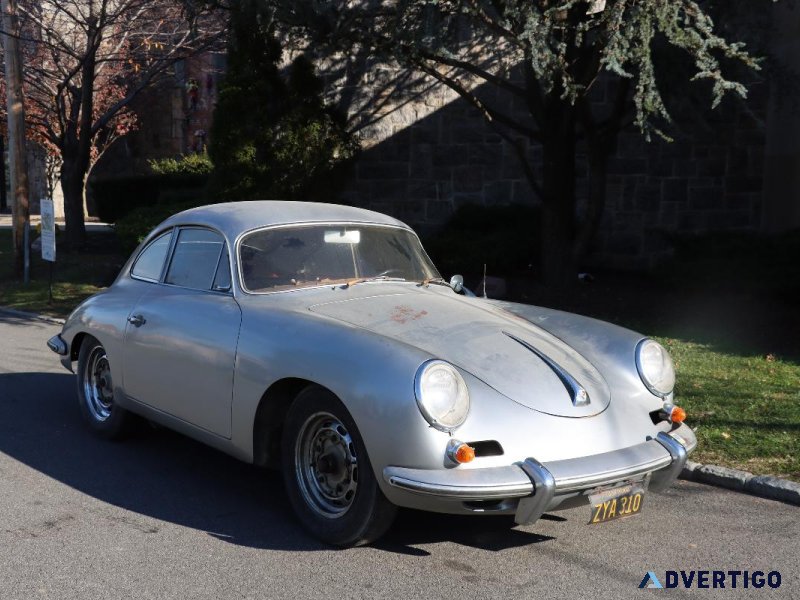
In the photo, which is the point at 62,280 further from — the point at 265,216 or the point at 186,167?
the point at 186,167

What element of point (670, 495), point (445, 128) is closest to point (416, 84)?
point (445, 128)

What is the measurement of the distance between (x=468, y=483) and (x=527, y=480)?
26cm

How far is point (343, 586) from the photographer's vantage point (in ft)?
13.6

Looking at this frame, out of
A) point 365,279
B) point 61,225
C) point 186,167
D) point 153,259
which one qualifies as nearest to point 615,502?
point 365,279

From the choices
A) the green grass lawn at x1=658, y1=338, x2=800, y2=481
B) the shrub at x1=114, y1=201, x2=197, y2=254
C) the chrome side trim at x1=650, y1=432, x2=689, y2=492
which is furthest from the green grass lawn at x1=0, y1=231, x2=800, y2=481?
the chrome side trim at x1=650, y1=432, x2=689, y2=492

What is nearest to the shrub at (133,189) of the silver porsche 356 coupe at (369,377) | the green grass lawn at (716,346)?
the green grass lawn at (716,346)

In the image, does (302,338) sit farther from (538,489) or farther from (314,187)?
(314,187)

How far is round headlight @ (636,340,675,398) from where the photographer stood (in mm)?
4883

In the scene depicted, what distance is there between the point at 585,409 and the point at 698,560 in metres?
0.93

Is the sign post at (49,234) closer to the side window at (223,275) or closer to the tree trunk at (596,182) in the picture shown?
the tree trunk at (596,182)

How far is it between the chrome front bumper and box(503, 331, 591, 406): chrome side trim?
11.5 inches

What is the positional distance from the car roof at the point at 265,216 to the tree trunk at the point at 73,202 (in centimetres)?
1298

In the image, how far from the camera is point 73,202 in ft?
60.6

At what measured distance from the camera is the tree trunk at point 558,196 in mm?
11617
